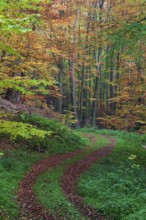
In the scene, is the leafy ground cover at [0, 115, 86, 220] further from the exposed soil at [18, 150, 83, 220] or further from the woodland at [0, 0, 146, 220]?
the exposed soil at [18, 150, 83, 220]

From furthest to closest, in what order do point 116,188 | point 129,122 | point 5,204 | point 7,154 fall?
point 129,122
point 7,154
point 116,188
point 5,204

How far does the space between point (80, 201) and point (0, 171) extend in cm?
378

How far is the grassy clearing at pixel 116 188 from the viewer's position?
317 inches

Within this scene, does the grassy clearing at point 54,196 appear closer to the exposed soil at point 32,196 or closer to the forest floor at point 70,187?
the forest floor at point 70,187

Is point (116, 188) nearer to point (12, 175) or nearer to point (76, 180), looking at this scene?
point (76, 180)

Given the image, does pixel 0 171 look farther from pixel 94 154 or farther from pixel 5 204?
pixel 94 154

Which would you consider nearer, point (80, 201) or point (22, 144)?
point (80, 201)

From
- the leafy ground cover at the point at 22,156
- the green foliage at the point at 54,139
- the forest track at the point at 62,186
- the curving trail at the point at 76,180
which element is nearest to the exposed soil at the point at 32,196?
the forest track at the point at 62,186

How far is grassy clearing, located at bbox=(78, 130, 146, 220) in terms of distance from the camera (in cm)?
806

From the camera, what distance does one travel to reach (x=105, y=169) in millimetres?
12758

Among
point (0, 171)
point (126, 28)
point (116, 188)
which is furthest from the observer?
point (126, 28)

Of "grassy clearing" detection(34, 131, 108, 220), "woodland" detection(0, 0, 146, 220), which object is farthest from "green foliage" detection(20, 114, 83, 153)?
"grassy clearing" detection(34, 131, 108, 220)

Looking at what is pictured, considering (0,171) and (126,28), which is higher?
(126,28)

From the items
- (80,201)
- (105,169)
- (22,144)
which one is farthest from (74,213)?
(22,144)
